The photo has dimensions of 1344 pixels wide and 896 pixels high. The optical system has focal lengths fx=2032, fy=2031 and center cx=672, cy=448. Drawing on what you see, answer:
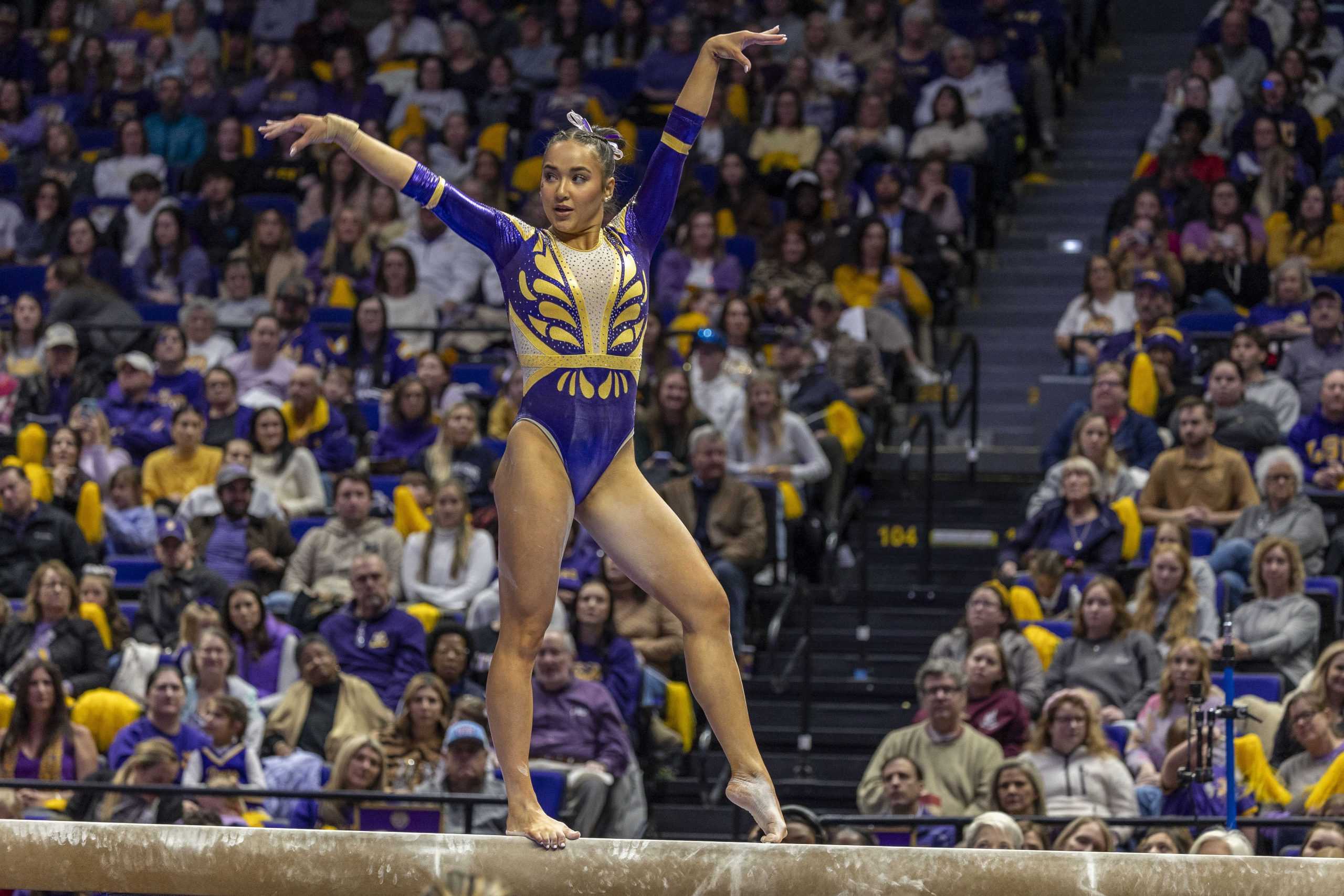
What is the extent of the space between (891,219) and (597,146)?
849cm

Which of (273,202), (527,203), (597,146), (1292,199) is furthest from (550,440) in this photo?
(273,202)

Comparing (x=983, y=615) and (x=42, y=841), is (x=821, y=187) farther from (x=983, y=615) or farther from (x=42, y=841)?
(x=42, y=841)

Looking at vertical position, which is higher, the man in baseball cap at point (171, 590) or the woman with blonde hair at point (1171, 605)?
the woman with blonde hair at point (1171, 605)

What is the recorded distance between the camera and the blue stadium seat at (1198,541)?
1030 cm

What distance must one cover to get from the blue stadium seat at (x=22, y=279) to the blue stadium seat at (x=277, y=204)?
1.50m

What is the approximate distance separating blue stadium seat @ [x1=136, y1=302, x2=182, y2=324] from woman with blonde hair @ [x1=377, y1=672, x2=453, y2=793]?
17.8ft

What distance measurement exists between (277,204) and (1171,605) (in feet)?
25.0

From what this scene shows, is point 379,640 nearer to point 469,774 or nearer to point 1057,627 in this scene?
point 469,774

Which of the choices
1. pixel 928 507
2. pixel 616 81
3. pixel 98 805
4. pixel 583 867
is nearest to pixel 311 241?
pixel 616 81

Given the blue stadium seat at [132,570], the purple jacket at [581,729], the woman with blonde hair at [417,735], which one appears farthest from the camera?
the blue stadium seat at [132,570]

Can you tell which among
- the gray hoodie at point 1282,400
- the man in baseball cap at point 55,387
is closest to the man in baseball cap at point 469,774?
the man in baseball cap at point 55,387

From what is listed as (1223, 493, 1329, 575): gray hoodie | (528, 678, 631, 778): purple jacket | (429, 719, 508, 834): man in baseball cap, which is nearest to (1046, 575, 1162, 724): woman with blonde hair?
(1223, 493, 1329, 575): gray hoodie

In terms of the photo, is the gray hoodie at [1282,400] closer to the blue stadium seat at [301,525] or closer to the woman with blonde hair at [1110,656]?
the woman with blonde hair at [1110,656]

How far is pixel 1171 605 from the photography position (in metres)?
9.54
